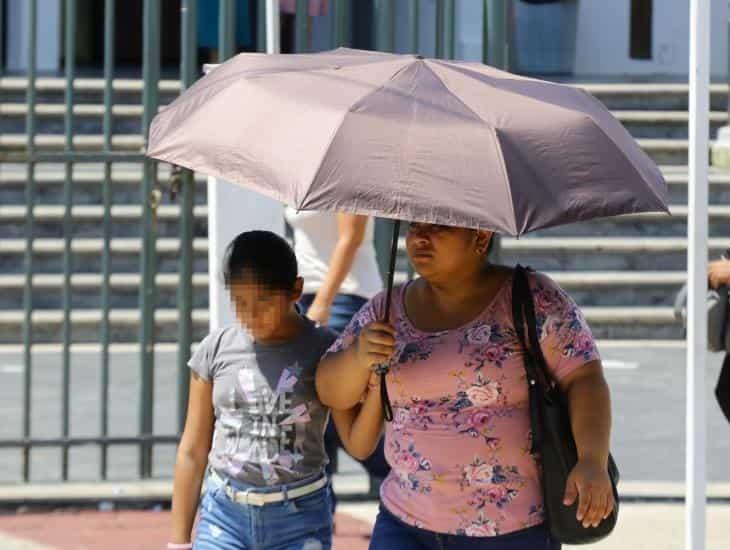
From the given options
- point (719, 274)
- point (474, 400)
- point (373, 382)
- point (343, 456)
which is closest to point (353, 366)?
point (373, 382)

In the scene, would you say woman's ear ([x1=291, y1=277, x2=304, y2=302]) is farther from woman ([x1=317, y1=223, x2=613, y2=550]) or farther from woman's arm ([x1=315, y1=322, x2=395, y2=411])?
woman ([x1=317, y1=223, x2=613, y2=550])

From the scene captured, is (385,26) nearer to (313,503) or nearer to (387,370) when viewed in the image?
(313,503)

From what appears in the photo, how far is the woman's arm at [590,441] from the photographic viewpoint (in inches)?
147

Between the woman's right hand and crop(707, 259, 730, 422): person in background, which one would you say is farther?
crop(707, 259, 730, 422): person in background

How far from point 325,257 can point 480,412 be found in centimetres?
257

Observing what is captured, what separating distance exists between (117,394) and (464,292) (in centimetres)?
573

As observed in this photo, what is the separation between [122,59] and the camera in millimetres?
17828

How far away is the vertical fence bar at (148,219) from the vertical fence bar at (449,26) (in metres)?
1.17

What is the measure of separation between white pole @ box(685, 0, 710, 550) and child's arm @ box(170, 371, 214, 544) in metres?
1.22

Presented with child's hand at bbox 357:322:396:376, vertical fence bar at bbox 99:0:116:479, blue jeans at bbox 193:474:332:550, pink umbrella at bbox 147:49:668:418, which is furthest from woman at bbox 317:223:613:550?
vertical fence bar at bbox 99:0:116:479

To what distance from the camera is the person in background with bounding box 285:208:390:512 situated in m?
6.16

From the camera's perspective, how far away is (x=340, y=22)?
681 cm

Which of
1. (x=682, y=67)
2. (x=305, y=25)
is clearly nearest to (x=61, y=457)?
(x=305, y=25)

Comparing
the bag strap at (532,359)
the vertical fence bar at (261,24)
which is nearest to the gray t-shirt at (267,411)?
the bag strap at (532,359)
